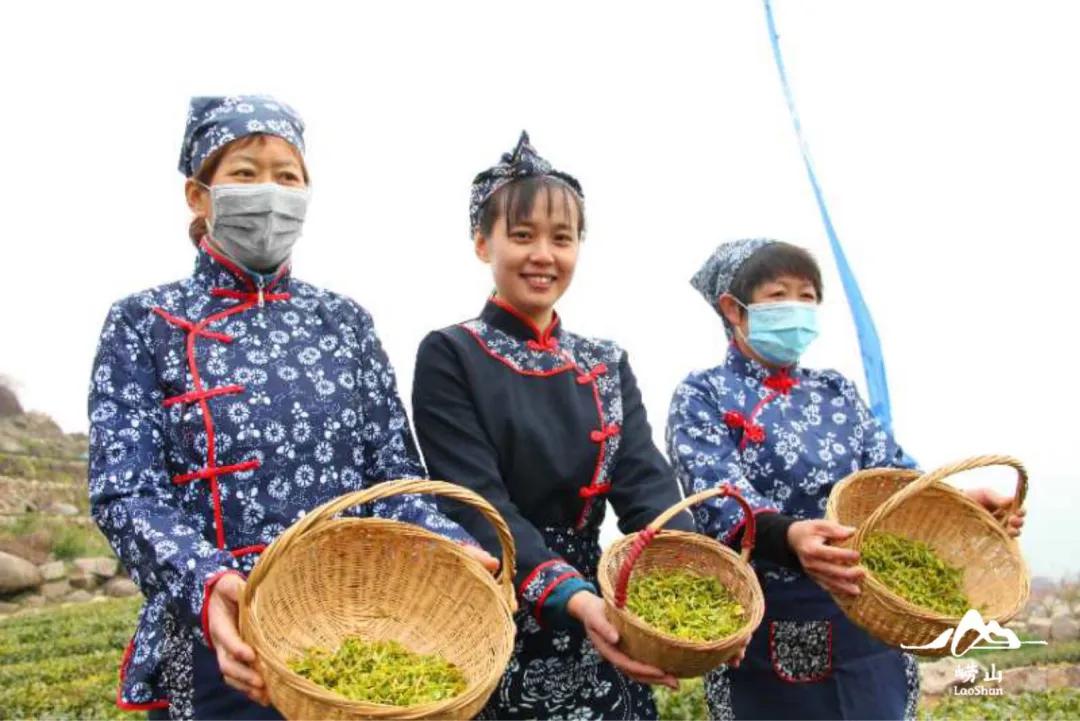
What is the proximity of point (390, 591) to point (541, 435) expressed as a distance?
2.06 ft

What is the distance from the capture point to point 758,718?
10.2ft

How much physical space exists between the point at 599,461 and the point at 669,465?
30 cm

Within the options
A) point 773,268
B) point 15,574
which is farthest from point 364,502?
point 15,574

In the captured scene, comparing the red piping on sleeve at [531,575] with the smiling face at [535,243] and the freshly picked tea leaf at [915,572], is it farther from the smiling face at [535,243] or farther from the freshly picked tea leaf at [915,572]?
the freshly picked tea leaf at [915,572]

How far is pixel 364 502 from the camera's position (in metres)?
2.18

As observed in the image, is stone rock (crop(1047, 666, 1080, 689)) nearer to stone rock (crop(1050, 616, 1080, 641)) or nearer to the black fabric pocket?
stone rock (crop(1050, 616, 1080, 641))

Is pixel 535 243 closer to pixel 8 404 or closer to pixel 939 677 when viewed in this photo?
pixel 939 677

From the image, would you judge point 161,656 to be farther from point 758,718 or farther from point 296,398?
point 758,718

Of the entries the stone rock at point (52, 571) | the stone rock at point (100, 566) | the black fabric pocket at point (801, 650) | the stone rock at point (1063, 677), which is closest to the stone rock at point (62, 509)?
the stone rock at point (100, 566)

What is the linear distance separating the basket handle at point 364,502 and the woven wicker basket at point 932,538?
103cm

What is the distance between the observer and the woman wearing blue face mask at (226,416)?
85.7 inches

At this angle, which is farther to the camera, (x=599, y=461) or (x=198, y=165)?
(x=599, y=461)

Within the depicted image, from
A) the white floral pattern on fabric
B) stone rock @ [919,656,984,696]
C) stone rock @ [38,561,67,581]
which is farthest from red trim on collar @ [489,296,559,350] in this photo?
stone rock @ [38,561,67,581]

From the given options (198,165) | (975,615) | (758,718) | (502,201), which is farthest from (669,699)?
(198,165)
